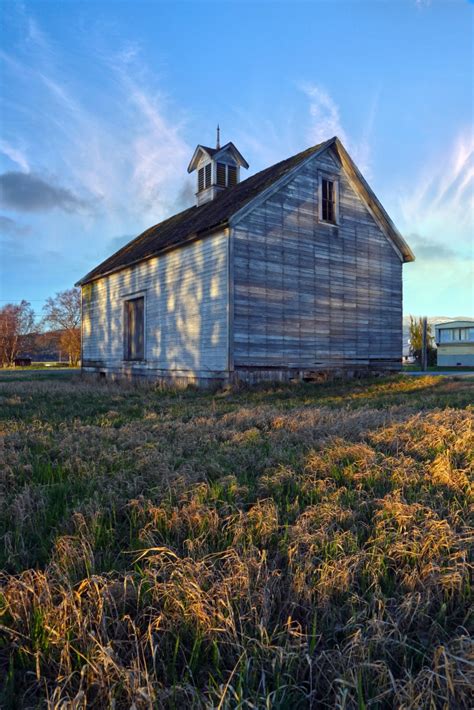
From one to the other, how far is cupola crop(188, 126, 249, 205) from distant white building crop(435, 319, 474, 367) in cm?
3213

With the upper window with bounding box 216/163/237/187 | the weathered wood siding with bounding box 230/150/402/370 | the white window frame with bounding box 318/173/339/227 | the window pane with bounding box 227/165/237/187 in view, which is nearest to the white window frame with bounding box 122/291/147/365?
the weathered wood siding with bounding box 230/150/402/370

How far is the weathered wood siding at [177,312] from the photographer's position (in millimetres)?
14797

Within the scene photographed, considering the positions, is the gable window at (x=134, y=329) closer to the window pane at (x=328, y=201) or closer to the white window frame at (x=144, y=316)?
the white window frame at (x=144, y=316)

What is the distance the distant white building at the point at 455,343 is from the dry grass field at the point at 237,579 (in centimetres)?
4341

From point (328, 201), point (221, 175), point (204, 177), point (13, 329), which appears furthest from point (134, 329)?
point (13, 329)

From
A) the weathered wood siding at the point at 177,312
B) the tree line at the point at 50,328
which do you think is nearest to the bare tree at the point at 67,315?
the tree line at the point at 50,328

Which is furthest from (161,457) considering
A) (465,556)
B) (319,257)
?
(319,257)

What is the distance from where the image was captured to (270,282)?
15.2m

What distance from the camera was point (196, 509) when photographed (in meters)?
3.22

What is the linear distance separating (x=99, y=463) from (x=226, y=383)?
31.9 ft

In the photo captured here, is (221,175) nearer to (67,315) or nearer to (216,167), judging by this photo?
(216,167)

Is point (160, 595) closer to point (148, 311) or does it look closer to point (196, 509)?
point (196, 509)

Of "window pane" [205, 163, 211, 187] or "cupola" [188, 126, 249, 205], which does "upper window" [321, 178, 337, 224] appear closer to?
"cupola" [188, 126, 249, 205]

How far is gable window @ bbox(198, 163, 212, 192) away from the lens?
2059 cm
